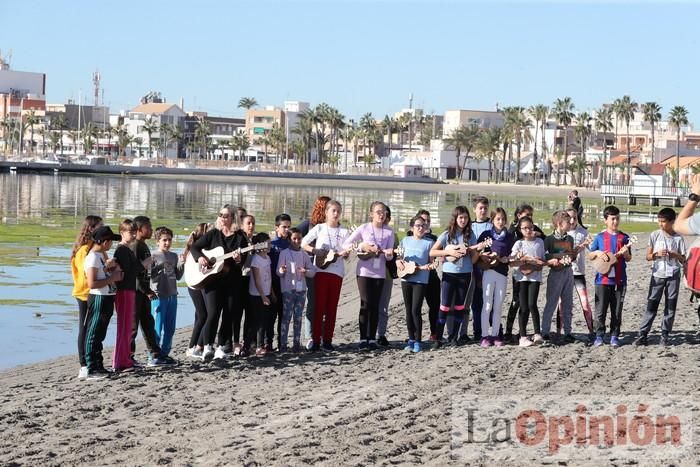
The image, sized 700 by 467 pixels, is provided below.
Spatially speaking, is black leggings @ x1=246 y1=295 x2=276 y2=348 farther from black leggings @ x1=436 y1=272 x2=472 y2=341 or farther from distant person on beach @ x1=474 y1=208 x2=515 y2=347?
distant person on beach @ x1=474 y1=208 x2=515 y2=347

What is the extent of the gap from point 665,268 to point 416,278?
8.83 ft

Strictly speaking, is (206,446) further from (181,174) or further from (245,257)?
(181,174)

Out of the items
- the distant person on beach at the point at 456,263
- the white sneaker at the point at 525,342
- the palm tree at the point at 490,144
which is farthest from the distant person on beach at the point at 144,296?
the palm tree at the point at 490,144

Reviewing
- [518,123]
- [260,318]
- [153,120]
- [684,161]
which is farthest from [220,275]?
[153,120]

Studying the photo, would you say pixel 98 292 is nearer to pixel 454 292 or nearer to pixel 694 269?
pixel 454 292

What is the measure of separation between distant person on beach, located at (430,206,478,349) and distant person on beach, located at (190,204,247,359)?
2.18 metres

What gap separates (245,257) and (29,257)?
15853mm

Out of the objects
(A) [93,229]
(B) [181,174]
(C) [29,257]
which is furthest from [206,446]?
(B) [181,174]

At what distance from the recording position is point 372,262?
12398 millimetres

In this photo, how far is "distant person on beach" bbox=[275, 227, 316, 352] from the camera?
1214 centimetres

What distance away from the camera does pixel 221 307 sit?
38.7 ft

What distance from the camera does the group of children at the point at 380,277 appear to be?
1160 cm

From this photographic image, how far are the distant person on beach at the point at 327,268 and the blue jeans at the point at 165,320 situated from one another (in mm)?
1607

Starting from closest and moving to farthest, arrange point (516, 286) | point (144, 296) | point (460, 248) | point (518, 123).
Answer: point (144, 296)
point (460, 248)
point (516, 286)
point (518, 123)
